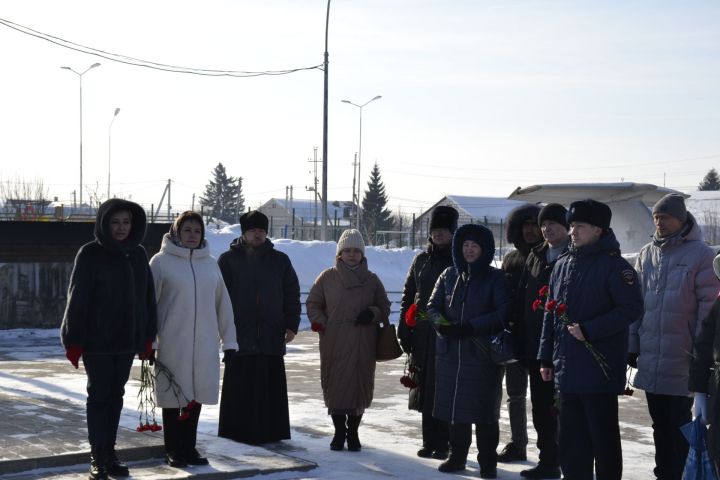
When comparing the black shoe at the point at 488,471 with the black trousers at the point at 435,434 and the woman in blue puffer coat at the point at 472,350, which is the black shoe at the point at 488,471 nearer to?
the woman in blue puffer coat at the point at 472,350

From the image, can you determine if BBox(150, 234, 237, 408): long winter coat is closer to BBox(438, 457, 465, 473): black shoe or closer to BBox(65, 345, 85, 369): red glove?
BBox(65, 345, 85, 369): red glove

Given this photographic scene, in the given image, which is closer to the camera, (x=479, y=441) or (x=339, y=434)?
(x=479, y=441)

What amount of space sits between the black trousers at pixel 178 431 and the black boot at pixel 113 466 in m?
0.52

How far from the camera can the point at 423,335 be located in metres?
8.69

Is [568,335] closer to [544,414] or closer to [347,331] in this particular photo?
[544,414]

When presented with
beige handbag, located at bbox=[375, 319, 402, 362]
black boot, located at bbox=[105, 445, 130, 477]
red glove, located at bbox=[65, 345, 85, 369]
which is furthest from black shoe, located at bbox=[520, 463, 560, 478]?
red glove, located at bbox=[65, 345, 85, 369]

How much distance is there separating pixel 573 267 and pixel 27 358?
484 inches

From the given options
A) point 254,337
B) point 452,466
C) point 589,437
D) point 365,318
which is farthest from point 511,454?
point 254,337

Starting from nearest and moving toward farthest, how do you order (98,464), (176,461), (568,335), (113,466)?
(568,335) → (98,464) → (113,466) → (176,461)

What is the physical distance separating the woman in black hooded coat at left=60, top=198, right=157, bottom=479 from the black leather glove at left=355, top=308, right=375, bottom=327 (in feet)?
7.17

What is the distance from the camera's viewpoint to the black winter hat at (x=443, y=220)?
8586mm

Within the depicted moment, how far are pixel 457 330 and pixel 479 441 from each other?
79 cm

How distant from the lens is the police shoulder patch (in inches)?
258

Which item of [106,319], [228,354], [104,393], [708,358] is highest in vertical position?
[106,319]
